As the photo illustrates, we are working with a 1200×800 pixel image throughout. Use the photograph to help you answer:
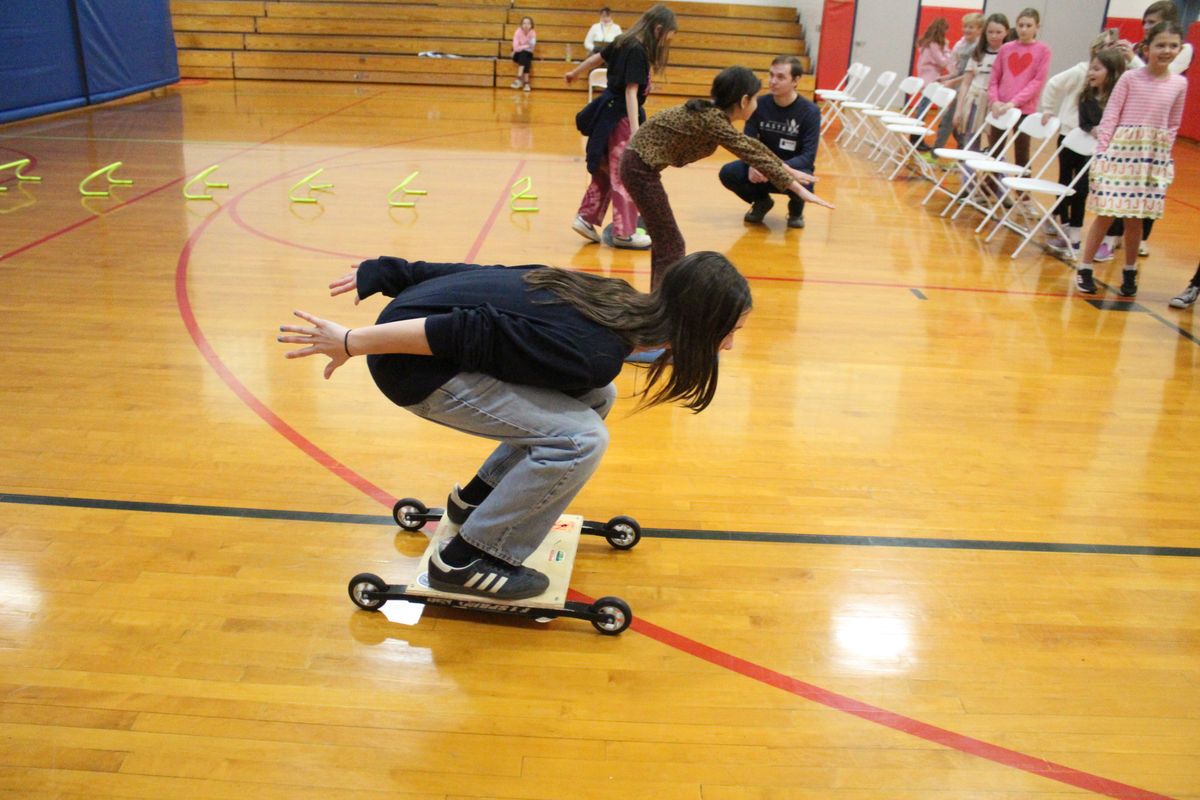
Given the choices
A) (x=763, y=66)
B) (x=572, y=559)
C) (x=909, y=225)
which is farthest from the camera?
(x=763, y=66)

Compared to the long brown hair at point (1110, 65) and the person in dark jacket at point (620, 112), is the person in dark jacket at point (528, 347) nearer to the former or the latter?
the person in dark jacket at point (620, 112)

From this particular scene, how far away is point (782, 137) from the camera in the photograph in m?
7.08

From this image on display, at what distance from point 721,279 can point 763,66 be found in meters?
14.1

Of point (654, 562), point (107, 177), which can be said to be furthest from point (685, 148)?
point (107, 177)

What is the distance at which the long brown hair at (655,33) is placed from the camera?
5438 mm

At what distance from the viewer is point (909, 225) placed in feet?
23.9

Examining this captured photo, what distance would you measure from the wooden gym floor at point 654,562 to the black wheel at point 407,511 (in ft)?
0.21

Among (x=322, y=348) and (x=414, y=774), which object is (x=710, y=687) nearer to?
(x=414, y=774)

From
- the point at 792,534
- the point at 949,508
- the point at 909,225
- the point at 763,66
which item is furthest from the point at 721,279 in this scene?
the point at 763,66

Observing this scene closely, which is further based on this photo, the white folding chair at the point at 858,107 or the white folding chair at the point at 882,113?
the white folding chair at the point at 858,107

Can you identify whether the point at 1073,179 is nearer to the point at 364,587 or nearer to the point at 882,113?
the point at 882,113

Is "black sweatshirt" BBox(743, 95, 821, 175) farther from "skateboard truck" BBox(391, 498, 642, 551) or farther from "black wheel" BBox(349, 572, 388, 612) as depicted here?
"black wheel" BBox(349, 572, 388, 612)

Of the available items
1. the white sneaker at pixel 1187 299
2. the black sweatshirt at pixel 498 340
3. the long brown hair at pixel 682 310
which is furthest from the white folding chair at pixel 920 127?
the black sweatshirt at pixel 498 340

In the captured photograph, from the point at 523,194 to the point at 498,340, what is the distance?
543 centimetres
